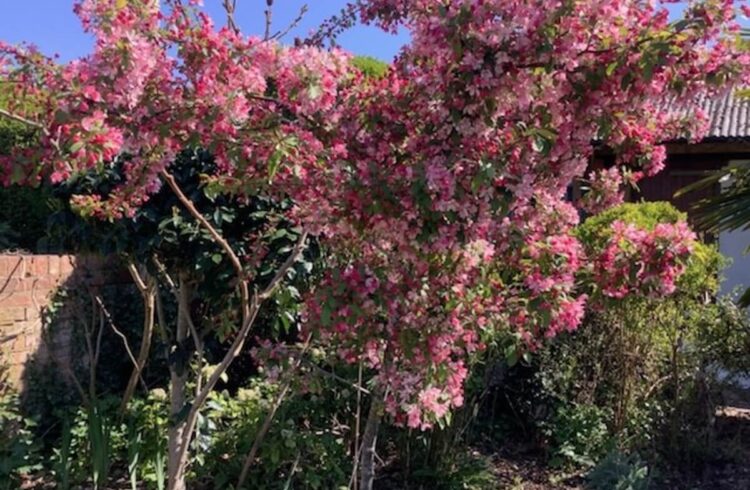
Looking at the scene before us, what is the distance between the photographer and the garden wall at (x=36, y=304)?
4.08m

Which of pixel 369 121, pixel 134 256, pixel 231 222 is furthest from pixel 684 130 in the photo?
pixel 134 256

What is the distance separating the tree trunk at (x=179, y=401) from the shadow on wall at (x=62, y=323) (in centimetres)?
77

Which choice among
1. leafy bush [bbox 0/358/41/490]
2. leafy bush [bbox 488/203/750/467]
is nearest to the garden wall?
leafy bush [bbox 0/358/41/490]

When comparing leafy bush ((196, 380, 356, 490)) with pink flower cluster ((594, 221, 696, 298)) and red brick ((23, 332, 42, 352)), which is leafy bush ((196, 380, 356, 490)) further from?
pink flower cluster ((594, 221, 696, 298))

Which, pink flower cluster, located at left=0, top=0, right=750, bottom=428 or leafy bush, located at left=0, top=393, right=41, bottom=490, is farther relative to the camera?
leafy bush, located at left=0, top=393, right=41, bottom=490

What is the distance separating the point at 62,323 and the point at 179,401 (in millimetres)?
1291

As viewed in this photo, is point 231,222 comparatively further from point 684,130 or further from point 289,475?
point 684,130

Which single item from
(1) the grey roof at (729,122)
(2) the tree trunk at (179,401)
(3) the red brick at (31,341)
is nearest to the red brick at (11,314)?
(3) the red brick at (31,341)

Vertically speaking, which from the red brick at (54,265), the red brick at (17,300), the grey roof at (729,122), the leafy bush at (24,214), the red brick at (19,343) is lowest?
the red brick at (19,343)

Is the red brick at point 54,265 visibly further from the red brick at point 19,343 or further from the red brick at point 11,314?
the red brick at point 19,343

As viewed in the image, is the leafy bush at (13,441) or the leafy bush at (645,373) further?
the leafy bush at (645,373)

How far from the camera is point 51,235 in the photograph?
3.75m

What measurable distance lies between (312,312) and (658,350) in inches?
110

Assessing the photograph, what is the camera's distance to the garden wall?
408 cm
